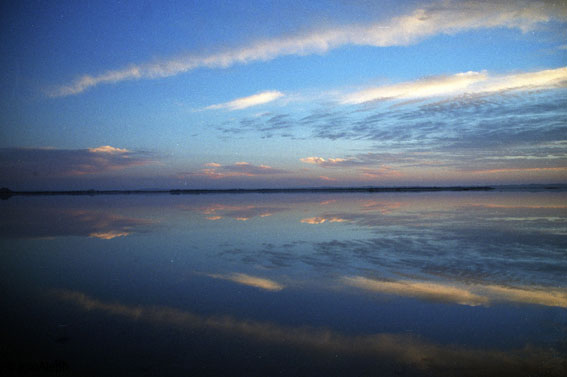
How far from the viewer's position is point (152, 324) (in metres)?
5.04

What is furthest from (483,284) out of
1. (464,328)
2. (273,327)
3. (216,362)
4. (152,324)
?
(152,324)

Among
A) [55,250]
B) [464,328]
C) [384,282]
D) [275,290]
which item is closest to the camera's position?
[464,328]

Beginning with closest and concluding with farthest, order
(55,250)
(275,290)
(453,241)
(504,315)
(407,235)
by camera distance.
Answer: (504,315) < (275,290) < (55,250) < (453,241) < (407,235)

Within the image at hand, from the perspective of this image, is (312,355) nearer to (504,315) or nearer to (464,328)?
(464,328)

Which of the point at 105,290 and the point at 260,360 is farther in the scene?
the point at 105,290

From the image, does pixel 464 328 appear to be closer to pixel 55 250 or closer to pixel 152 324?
pixel 152 324

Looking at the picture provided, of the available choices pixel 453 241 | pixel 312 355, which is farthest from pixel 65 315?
pixel 453 241

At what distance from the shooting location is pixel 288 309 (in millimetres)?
5637

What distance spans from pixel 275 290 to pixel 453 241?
767 cm

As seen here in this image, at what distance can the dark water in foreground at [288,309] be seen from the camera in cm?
395

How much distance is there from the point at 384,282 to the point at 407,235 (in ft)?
21.4

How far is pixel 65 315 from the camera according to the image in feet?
17.7

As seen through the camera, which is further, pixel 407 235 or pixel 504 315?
pixel 407 235

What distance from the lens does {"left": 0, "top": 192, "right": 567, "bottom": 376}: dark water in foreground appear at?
395 cm
